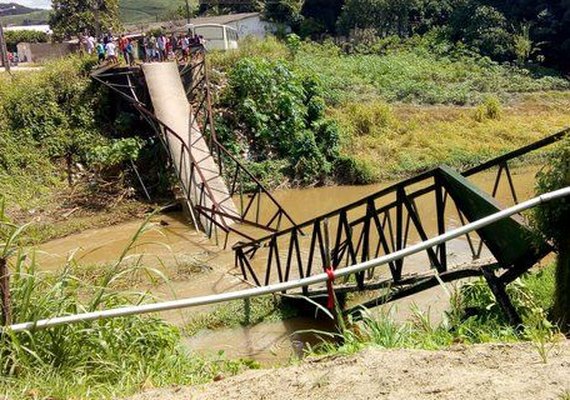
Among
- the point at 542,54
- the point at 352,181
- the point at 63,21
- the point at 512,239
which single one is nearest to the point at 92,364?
the point at 512,239

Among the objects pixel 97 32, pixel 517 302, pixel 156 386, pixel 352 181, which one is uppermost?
pixel 97 32

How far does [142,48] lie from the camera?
20781mm

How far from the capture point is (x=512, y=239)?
5547 mm

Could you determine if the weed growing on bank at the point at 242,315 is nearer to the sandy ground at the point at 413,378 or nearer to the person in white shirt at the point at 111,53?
the sandy ground at the point at 413,378

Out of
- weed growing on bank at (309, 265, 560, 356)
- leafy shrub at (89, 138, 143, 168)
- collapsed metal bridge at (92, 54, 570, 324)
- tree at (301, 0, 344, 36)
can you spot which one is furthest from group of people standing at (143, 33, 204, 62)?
tree at (301, 0, 344, 36)

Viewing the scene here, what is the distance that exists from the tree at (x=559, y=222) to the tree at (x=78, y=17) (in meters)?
39.5

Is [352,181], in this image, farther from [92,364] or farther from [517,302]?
[92,364]

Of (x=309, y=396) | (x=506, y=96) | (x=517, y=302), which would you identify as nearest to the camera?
(x=309, y=396)

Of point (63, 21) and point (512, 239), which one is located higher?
point (63, 21)

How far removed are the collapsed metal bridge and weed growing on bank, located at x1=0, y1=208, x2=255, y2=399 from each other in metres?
1.36

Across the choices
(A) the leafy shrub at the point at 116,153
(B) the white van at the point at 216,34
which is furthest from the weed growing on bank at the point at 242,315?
(B) the white van at the point at 216,34

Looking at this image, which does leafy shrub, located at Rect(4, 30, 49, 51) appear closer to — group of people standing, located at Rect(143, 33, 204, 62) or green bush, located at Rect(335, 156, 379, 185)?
group of people standing, located at Rect(143, 33, 204, 62)

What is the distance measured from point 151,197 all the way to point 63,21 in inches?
1181

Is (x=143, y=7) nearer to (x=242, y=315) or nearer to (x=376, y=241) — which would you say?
(x=376, y=241)
